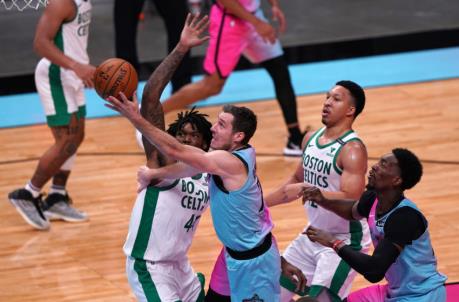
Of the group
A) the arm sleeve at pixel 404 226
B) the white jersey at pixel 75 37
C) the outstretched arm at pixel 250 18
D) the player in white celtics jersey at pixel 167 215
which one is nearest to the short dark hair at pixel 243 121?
the player in white celtics jersey at pixel 167 215

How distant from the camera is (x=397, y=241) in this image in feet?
16.5

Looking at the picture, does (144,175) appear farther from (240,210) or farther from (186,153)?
(240,210)

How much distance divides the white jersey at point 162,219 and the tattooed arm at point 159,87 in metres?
0.17

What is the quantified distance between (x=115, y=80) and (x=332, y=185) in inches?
52.7

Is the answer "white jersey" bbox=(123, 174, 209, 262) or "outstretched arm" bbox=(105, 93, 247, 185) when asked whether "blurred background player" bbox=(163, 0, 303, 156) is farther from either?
"outstretched arm" bbox=(105, 93, 247, 185)

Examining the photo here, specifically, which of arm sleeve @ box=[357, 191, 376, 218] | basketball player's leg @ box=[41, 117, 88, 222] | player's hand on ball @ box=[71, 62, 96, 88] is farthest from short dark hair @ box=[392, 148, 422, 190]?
basketball player's leg @ box=[41, 117, 88, 222]

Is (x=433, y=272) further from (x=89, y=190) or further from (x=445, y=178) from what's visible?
(x=89, y=190)

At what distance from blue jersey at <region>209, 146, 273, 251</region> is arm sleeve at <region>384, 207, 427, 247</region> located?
656 mm

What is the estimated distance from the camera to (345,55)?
12.5 m

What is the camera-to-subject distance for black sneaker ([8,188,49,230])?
7.88 metres

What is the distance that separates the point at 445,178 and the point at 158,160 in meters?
3.89

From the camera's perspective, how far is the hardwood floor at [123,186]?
277 inches

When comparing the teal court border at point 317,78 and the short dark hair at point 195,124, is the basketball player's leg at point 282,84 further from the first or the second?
the short dark hair at point 195,124

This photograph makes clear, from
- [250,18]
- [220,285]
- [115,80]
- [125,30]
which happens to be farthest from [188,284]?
[125,30]
